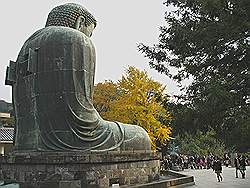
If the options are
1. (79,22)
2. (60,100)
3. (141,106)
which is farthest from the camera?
(141,106)

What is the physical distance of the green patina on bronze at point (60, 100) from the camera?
1174cm

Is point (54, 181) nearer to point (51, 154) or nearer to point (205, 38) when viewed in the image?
point (51, 154)

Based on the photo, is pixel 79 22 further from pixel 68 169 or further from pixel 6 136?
pixel 6 136

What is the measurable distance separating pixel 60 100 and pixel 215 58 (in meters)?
5.65

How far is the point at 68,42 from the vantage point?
12219 millimetres

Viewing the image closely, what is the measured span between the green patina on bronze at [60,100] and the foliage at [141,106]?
15913 millimetres

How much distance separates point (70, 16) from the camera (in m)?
13.6

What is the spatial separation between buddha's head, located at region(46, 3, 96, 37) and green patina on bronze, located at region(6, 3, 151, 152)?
0.79m

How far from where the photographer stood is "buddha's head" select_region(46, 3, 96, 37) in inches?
536

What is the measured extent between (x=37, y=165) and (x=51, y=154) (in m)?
0.48

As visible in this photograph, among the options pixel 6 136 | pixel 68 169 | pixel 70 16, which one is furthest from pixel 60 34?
pixel 6 136

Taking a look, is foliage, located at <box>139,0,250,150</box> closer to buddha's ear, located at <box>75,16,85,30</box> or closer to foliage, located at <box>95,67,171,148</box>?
buddha's ear, located at <box>75,16,85,30</box>

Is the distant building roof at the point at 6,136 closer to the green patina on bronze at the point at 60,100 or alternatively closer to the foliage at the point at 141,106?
the foliage at the point at 141,106

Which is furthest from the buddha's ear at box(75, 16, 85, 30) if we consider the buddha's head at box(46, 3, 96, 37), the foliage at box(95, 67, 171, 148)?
the foliage at box(95, 67, 171, 148)
